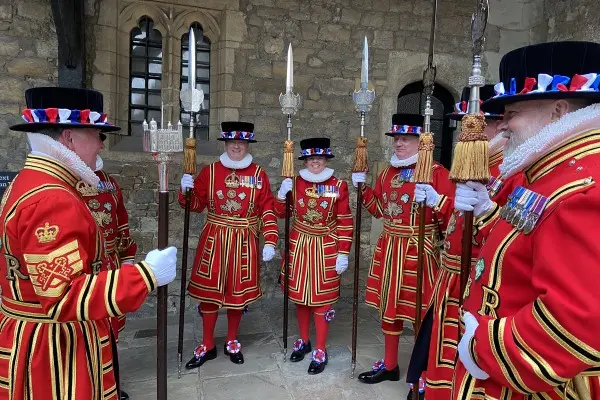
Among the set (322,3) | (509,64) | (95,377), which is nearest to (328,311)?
(95,377)

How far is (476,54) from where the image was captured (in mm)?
2055

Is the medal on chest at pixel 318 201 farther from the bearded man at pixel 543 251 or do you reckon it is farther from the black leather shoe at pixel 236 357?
the bearded man at pixel 543 251

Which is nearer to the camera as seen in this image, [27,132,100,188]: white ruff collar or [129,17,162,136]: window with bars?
[27,132,100,188]: white ruff collar

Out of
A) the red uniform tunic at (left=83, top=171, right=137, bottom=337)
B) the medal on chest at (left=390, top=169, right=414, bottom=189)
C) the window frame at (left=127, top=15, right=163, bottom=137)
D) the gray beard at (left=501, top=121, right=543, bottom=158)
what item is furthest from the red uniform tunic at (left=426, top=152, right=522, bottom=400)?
the window frame at (left=127, top=15, right=163, bottom=137)

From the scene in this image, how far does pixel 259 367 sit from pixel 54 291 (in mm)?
2648

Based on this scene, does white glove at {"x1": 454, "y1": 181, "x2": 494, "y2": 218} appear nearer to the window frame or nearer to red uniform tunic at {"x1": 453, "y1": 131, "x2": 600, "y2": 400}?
red uniform tunic at {"x1": 453, "y1": 131, "x2": 600, "y2": 400}

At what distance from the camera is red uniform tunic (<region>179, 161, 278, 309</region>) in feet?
13.8

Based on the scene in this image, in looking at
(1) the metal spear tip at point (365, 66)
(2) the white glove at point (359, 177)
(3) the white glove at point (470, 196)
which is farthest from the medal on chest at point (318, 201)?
(3) the white glove at point (470, 196)

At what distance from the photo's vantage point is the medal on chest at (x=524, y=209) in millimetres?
1447

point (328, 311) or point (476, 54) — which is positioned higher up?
point (476, 54)

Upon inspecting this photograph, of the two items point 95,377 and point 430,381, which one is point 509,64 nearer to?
point 430,381

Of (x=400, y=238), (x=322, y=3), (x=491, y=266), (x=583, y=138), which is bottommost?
(x=400, y=238)

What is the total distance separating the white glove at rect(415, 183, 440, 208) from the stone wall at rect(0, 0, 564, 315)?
289 centimetres

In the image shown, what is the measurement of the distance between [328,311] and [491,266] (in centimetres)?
285
